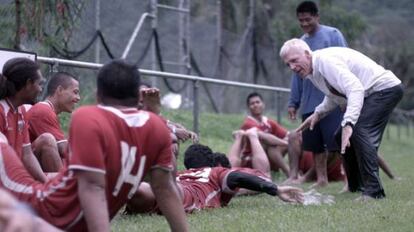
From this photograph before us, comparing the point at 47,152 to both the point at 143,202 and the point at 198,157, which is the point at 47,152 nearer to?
the point at 143,202

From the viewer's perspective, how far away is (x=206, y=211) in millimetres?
6703

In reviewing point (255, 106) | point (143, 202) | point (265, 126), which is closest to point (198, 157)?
point (143, 202)

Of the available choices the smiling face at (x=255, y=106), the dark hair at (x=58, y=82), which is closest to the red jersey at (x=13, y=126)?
the dark hair at (x=58, y=82)

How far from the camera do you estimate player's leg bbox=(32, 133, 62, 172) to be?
6531mm

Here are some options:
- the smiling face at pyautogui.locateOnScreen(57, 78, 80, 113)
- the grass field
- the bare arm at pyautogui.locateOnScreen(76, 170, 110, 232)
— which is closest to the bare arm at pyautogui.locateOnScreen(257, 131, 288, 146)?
the grass field

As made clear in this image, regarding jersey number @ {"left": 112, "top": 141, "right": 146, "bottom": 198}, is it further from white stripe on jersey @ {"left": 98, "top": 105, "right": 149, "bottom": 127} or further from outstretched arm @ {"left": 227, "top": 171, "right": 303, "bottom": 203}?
outstretched arm @ {"left": 227, "top": 171, "right": 303, "bottom": 203}

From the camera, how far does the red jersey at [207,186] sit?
6.82 metres

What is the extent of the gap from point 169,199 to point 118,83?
30.0 inches

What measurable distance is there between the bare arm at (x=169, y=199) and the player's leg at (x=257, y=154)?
494 cm

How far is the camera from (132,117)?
4254 mm

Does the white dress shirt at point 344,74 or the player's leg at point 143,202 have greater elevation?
the white dress shirt at point 344,74

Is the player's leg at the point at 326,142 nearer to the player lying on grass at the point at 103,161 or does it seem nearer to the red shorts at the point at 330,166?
the red shorts at the point at 330,166

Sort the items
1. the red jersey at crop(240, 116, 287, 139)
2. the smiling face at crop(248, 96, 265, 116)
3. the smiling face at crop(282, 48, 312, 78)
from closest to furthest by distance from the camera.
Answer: the smiling face at crop(282, 48, 312, 78) → the red jersey at crop(240, 116, 287, 139) → the smiling face at crop(248, 96, 265, 116)

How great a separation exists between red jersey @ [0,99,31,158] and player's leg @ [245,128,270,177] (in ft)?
14.5
